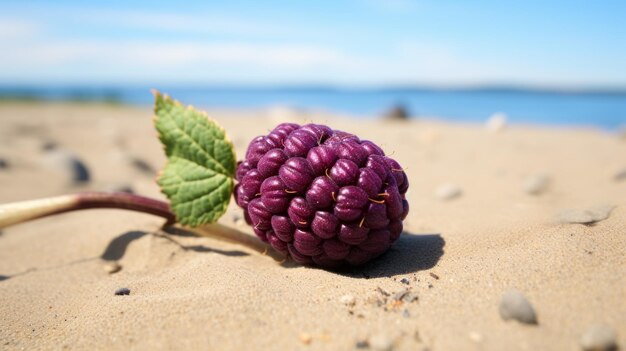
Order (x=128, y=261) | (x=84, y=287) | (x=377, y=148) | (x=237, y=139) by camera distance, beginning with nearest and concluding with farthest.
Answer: (x=377, y=148), (x=84, y=287), (x=128, y=261), (x=237, y=139)

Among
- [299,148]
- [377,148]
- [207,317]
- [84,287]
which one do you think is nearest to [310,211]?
[299,148]

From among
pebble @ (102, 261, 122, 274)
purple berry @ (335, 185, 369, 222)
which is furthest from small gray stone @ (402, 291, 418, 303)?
pebble @ (102, 261, 122, 274)

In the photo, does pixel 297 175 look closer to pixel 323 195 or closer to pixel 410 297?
pixel 323 195

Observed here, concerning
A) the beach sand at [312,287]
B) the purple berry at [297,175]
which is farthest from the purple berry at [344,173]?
the beach sand at [312,287]

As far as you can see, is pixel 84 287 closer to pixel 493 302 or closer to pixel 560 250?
pixel 493 302

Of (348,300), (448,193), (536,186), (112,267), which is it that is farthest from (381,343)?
(536,186)

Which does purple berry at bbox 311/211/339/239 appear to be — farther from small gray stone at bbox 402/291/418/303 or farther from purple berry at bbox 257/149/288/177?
small gray stone at bbox 402/291/418/303

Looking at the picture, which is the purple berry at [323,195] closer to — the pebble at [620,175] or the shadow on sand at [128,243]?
the shadow on sand at [128,243]
